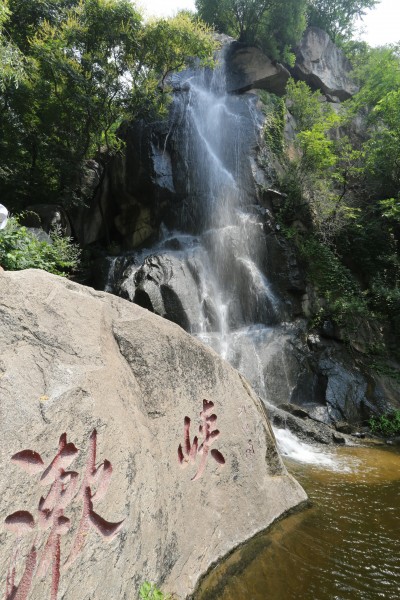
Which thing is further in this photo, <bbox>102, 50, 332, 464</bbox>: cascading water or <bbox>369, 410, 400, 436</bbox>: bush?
<bbox>102, 50, 332, 464</bbox>: cascading water

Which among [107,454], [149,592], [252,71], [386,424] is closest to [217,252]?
[386,424]

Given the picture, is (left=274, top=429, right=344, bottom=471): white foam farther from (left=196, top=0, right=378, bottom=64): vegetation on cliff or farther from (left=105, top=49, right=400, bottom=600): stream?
(left=196, top=0, right=378, bottom=64): vegetation on cliff

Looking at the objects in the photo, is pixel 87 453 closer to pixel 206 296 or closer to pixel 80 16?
pixel 206 296

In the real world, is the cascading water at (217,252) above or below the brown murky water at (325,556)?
above

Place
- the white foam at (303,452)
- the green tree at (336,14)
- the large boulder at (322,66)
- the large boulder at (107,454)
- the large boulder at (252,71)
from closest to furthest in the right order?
the large boulder at (107,454)
the white foam at (303,452)
the large boulder at (252,71)
the large boulder at (322,66)
the green tree at (336,14)

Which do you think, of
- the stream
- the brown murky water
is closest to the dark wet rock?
the stream

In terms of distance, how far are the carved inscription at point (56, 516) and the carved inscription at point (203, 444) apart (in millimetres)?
1015

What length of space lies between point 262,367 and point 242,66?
50.6 ft

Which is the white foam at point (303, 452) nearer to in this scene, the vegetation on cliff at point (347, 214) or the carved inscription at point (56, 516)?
the carved inscription at point (56, 516)

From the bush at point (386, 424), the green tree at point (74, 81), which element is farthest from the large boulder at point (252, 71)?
the bush at point (386, 424)

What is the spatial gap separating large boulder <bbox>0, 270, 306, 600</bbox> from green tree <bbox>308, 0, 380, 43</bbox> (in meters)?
26.9

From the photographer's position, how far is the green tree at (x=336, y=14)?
2292cm

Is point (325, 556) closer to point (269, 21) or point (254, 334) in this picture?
point (254, 334)

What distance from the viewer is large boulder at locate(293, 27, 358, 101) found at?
807 inches
